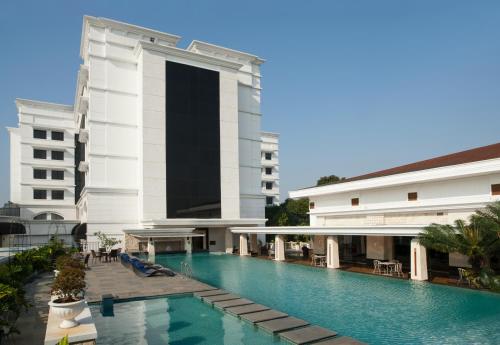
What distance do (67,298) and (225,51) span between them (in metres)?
47.9

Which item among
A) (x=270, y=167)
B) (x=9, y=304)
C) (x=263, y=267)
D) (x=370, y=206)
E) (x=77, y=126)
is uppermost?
(x=77, y=126)

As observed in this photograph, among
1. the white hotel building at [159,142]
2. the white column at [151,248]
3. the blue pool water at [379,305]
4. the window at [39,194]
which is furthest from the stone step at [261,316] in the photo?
the window at [39,194]

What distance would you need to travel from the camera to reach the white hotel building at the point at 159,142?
41.9 metres

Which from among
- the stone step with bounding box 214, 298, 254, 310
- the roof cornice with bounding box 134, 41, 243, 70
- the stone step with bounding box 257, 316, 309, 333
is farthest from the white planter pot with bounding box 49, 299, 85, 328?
the roof cornice with bounding box 134, 41, 243, 70

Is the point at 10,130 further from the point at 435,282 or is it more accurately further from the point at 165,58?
the point at 435,282

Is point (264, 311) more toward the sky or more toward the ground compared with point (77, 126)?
more toward the ground

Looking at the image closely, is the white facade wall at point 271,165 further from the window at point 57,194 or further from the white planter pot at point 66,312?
the white planter pot at point 66,312

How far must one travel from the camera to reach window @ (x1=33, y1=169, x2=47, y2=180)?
5602 cm

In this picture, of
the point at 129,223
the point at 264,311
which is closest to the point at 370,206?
the point at 264,311

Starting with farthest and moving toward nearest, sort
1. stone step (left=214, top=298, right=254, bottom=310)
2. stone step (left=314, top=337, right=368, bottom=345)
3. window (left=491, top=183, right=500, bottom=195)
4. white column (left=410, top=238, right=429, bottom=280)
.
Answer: window (left=491, top=183, right=500, bottom=195), white column (left=410, top=238, right=429, bottom=280), stone step (left=214, top=298, right=254, bottom=310), stone step (left=314, top=337, right=368, bottom=345)

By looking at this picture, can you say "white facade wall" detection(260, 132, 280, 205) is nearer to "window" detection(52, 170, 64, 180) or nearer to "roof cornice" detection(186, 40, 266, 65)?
"roof cornice" detection(186, 40, 266, 65)

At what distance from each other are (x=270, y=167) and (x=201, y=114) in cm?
3845

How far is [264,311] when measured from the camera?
1287cm

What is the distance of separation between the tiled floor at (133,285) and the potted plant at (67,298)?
6.31m
